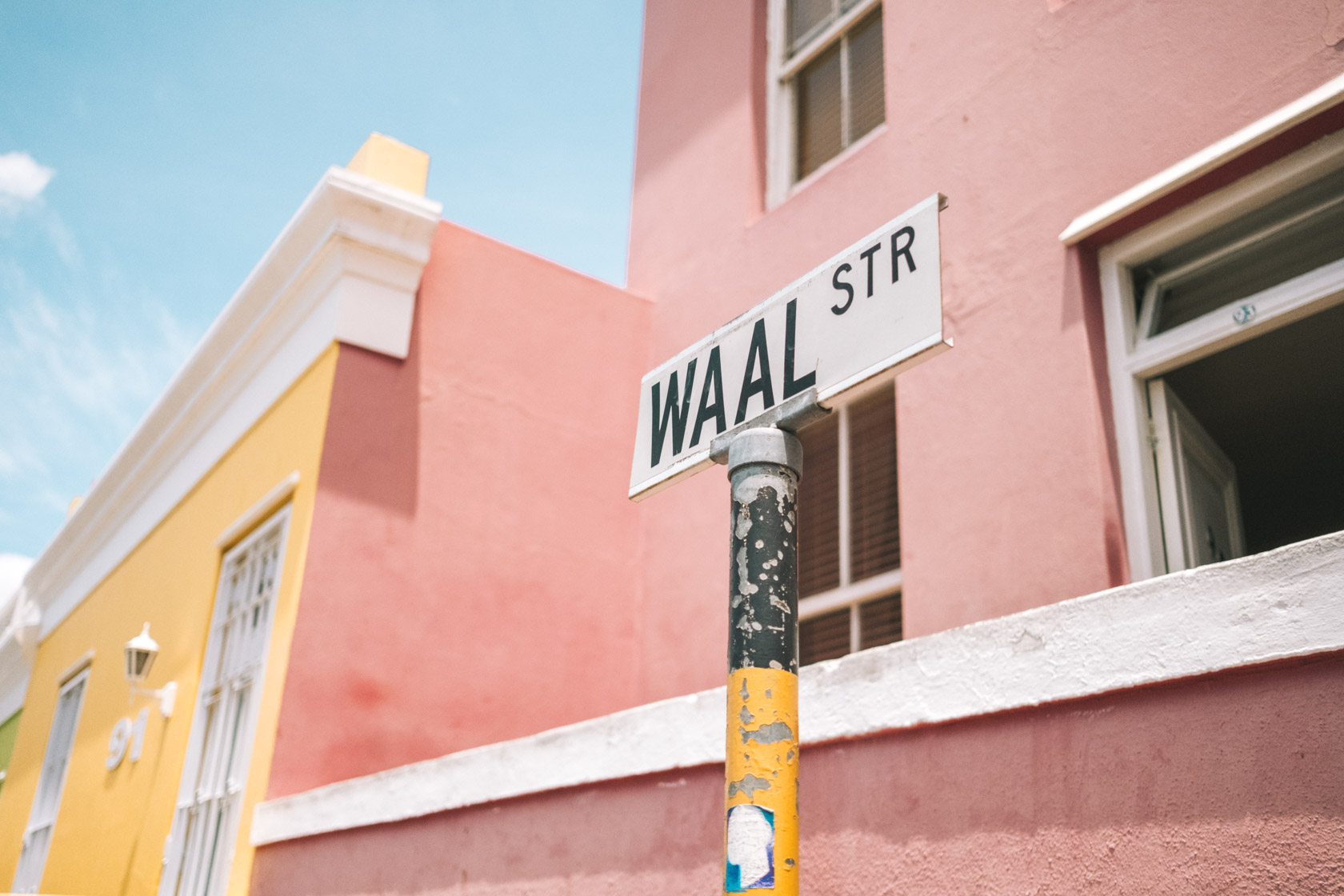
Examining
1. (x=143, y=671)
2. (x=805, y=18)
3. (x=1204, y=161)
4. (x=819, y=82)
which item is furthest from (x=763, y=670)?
(x=143, y=671)

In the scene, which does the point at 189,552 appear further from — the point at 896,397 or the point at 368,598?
the point at 896,397

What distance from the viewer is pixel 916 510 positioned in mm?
4531

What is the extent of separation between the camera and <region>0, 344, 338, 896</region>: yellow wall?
5711 millimetres

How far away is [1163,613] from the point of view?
2.38m

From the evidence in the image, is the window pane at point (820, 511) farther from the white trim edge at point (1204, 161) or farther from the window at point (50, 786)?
the window at point (50, 786)

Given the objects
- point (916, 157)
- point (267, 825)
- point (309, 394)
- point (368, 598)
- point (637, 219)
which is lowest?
point (267, 825)

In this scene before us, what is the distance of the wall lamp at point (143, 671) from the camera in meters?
6.77

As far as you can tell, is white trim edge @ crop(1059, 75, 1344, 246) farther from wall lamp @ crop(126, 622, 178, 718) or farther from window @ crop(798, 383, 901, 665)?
wall lamp @ crop(126, 622, 178, 718)

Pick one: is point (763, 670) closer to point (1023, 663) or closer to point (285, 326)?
point (1023, 663)

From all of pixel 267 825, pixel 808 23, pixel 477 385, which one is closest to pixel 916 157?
pixel 808 23

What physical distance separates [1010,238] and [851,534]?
139cm

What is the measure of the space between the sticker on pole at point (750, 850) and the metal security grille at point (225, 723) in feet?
14.5

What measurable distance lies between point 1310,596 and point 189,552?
682 cm

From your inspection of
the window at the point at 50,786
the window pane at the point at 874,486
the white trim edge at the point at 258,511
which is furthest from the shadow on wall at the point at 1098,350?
the window at the point at 50,786
